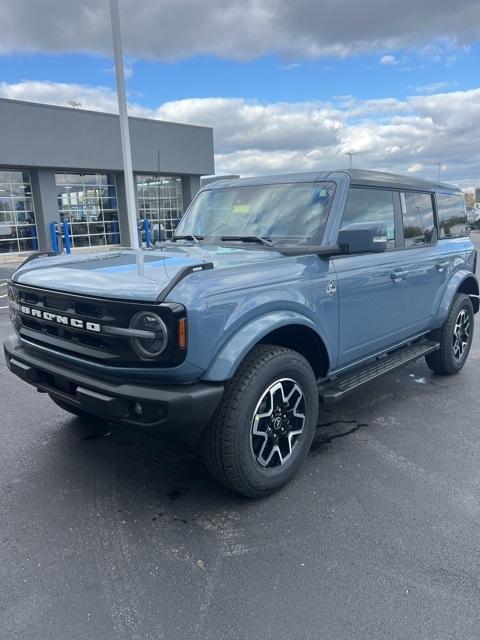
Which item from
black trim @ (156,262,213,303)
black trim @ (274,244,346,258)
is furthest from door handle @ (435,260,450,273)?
black trim @ (156,262,213,303)

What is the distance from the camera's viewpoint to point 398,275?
4.16m

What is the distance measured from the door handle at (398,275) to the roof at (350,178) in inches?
29.4

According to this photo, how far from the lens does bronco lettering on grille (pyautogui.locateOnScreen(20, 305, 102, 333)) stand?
9.01ft

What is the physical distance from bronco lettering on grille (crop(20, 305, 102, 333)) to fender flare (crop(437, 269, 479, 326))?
351cm

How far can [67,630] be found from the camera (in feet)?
6.90

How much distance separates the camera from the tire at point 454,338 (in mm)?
5102

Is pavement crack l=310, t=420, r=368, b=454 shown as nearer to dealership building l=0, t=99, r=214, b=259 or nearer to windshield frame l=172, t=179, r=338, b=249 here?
windshield frame l=172, t=179, r=338, b=249

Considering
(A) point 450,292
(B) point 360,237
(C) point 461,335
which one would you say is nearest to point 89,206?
(C) point 461,335

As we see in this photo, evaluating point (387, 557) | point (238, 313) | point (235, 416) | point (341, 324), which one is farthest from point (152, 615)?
point (341, 324)

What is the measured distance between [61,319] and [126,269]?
482 millimetres

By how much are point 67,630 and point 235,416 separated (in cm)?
123

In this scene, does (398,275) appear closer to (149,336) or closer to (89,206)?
(149,336)

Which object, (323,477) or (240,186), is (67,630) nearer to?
(323,477)

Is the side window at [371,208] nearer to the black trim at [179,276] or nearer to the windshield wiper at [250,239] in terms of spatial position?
the windshield wiper at [250,239]
